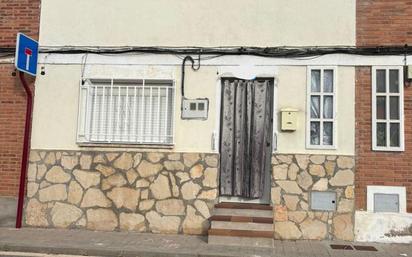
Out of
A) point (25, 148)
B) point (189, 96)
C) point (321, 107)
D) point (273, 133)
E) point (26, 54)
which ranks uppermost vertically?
point (26, 54)

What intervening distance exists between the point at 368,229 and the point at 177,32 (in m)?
4.79

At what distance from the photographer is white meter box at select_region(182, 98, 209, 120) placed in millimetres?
8906

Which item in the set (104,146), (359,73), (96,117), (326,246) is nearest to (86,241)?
(104,146)

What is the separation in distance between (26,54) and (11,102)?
105 cm

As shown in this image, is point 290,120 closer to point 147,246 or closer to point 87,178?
point 147,246

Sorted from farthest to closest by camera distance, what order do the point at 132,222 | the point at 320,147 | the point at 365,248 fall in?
the point at 132,222 < the point at 320,147 < the point at 365,248

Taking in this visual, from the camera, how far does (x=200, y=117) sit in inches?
351

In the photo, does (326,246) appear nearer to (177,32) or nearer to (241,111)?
(241,111)

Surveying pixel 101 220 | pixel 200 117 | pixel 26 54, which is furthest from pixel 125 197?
pixel 26 54

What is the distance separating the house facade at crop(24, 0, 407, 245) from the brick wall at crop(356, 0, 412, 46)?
16 cm

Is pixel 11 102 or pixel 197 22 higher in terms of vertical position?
pixel 197 22

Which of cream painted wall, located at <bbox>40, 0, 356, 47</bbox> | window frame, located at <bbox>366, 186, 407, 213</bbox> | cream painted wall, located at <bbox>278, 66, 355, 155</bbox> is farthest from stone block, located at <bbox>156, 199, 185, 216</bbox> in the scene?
window frame, located at <bbox>366, 186, 407, 213</bbox>

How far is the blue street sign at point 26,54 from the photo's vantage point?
8.62 meters

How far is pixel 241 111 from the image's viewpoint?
900 cm
